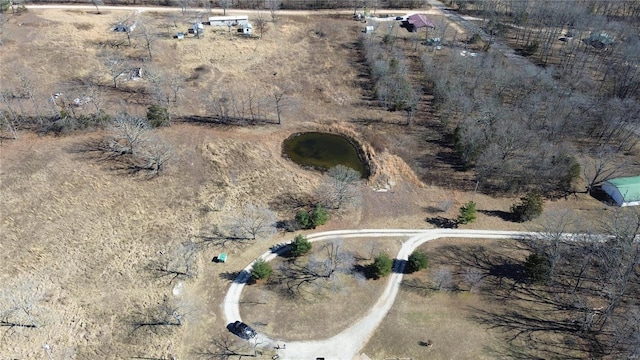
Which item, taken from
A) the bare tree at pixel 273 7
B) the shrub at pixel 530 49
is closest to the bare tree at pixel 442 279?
the shrub at pixel 530 49

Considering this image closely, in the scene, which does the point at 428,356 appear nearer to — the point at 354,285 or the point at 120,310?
the point at 354,285

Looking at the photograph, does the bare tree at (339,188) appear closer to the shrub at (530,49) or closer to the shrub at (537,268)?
the shrub at (537,268)

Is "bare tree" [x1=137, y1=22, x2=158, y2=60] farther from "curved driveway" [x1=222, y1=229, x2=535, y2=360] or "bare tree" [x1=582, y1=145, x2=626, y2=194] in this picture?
"bare tree" [x1=582, y1=145, x2=626, y2=194]

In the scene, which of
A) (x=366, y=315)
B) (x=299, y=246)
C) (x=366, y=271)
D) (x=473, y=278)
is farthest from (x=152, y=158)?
(x=473, y=278)

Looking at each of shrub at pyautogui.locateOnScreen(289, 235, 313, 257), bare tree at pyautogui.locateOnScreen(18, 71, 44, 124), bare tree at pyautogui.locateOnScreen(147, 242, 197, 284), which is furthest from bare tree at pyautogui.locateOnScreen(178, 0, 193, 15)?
shrub at pyautogui.locateOnScreen(289, 235, 313, 257)

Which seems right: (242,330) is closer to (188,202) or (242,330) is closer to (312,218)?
(312,218)

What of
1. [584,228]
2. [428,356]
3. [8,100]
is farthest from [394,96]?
[8,100]
